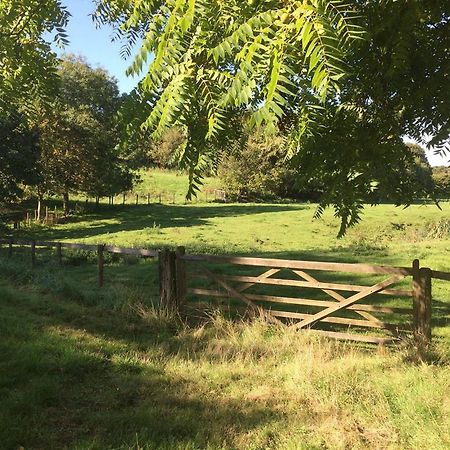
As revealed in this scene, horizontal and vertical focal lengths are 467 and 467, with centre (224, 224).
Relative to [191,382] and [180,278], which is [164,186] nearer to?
[180,278]

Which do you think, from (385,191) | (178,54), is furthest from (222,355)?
(178,54)

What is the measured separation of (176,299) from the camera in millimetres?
8969

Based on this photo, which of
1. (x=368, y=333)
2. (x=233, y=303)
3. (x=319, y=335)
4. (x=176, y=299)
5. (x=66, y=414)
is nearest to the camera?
(x=66, y=414)

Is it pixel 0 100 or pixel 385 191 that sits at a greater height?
pixel 0 100

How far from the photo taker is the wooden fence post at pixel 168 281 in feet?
29.2

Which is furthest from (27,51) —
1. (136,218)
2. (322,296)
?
(136,218)

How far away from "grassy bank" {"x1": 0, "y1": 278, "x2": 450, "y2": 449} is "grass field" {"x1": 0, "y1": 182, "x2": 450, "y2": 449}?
17 millimetres

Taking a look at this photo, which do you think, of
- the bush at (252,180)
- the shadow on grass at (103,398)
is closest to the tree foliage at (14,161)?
the bush at (252,180)

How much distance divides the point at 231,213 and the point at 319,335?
2980 centimetres

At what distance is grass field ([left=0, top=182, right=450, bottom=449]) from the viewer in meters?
4.27

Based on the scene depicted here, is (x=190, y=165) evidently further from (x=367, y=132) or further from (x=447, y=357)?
(x=447, y=357)

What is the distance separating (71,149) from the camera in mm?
Result: 33312

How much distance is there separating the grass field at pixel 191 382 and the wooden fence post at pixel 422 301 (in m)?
0.34

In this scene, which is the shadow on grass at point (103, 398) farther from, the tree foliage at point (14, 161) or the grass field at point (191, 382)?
the tree foliage at point (14, 161)
